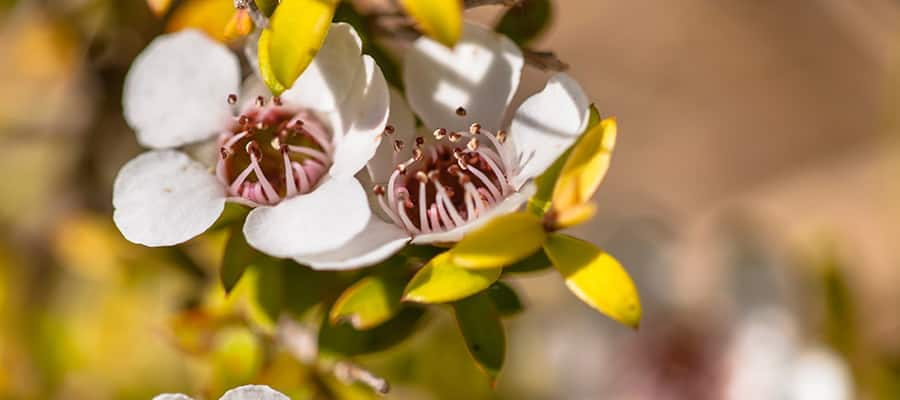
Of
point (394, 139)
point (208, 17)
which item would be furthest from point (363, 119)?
point (208, 17)

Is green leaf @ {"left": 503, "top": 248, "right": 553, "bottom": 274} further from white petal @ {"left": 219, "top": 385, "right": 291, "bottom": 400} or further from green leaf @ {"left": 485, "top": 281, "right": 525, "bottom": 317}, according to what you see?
white petal @ {"left": 219, "top": 385, "right": 291, "bottom": 400}

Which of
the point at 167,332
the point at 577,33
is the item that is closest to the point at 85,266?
the point at 167,332

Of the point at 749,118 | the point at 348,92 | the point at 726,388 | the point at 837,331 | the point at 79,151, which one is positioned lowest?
the point at 749,118

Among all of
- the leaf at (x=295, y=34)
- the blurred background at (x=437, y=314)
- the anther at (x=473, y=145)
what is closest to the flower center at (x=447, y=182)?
the anther at (x=473, y=145)

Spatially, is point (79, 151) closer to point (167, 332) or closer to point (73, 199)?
point (73, 199)

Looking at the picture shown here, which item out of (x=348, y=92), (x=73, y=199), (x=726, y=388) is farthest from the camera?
(x=726, y=388)

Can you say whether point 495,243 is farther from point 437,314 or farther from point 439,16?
point 437,314
